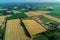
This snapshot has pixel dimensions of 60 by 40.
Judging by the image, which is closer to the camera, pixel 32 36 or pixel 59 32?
pixel 32 36

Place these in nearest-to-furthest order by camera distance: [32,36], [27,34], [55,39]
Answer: [55,39] < [32,36] < [27,34]

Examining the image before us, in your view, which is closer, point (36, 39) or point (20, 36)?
point (36, 39)

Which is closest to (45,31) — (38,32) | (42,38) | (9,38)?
(38,32)

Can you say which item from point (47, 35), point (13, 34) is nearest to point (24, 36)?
point (13, 34)

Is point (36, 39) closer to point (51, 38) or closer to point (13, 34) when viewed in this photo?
point (51, 38)

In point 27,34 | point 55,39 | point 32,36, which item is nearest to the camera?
point 55,39

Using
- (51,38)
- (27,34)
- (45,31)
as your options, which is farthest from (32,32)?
(51,38)

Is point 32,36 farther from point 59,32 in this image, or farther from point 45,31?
point 59,32

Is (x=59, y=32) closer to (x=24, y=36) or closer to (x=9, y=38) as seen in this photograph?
(x=24, y=36)
